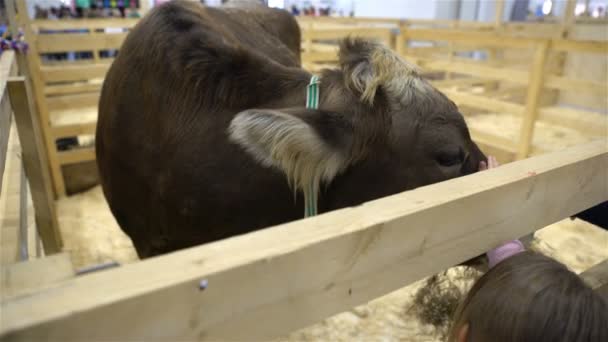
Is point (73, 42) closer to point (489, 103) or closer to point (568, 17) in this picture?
point (489, 103)

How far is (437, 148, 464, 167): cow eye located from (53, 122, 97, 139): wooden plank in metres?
3.31

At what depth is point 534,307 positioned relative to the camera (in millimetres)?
892

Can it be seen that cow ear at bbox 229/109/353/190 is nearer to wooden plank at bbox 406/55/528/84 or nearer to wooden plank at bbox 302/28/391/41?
wooden plank at bbox 406/55/528/84

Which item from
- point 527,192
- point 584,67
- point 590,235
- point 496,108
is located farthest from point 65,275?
point 584,67

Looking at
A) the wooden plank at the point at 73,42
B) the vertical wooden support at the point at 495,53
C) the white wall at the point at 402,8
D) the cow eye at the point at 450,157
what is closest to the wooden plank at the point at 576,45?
the vertical wooden support at the point at 495,53

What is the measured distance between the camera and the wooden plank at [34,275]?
0.54 m

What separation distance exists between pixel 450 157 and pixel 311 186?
0.49 meters

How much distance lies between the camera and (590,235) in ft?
11.5

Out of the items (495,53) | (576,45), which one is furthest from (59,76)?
(495,53)

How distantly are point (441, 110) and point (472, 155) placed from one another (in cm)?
20

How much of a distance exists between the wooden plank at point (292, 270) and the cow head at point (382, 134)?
50cm

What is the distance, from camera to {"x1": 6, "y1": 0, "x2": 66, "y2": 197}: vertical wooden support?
3348 millimetres

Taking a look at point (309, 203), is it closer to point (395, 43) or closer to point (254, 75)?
point (254, 75)

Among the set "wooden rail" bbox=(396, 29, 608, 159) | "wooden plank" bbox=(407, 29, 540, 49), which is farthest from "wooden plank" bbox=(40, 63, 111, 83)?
"wooden rail" bbox=(396, 29, 608, 159)
